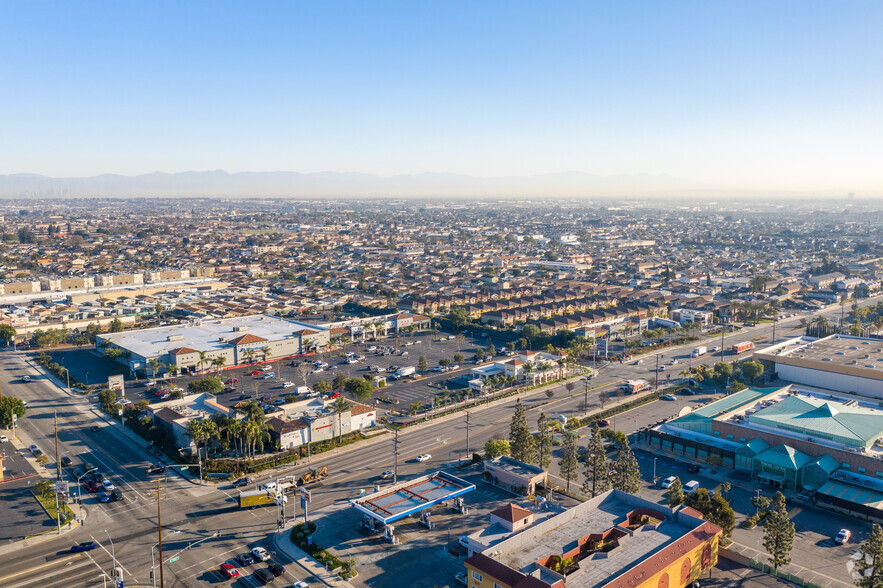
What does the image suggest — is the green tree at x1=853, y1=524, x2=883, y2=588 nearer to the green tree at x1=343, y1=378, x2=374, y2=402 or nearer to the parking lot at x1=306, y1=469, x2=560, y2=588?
the parking lot at x1=306, y1=469, x2=560, y2=588

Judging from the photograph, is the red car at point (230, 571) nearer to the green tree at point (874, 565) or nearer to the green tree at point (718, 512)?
the green tree at point (718, 512)

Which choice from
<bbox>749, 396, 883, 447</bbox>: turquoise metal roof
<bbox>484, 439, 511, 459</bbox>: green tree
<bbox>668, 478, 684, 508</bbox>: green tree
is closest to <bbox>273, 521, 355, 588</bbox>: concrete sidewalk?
<bbox>484, 439, 511, 459</bbox>: green tree

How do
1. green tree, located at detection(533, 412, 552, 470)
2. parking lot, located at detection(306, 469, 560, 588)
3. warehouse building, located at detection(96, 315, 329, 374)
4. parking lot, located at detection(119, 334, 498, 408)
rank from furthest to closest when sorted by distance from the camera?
warehouse building, located at detection(96, 315, 329, 374) < parking lot, located at detection(119, 334, 498, 408) < green tree, located at detection(533, 412, 552, 470) < parking lot, located at detection(306, 469, 560, 588)

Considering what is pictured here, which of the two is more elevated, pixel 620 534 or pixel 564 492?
pixel 620 534

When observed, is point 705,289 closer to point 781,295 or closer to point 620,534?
point 781,295

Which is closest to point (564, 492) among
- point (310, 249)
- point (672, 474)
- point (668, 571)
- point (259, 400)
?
point (672, 474)

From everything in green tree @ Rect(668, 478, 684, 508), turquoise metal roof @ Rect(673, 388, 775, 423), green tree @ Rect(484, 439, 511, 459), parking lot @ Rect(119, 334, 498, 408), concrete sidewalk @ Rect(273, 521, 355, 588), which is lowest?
parking lot @ Rect(119, 334, 498, 408)
